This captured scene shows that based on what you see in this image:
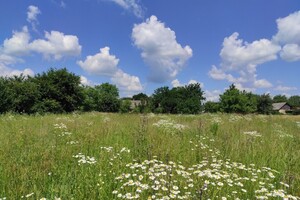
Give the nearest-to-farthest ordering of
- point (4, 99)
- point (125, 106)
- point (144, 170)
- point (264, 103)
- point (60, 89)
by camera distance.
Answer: point (144, 170), point (4, 99), point (60, 89), point (264, 103), point (125, 106)

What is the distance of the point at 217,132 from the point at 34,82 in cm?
3224

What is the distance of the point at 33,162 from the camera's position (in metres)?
4.59

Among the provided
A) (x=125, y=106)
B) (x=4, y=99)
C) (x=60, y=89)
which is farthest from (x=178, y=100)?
(x=4, y=99)

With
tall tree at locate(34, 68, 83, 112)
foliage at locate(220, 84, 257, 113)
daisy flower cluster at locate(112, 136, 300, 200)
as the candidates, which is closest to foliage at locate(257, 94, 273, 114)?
foliage at locate(220, 84, 257, 113)

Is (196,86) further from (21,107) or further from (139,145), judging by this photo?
(139,145)

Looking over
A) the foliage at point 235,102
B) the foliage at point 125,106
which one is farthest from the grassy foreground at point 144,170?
the foliage at point 125,106

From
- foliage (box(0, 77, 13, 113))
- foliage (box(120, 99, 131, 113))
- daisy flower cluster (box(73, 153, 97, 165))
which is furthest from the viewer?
foliage (box(120, 99, 131, 113))

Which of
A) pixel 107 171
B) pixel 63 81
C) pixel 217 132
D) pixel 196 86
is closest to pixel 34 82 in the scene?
pixel 63 81

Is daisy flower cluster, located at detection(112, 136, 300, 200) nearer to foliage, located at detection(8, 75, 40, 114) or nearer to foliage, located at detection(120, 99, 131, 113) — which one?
foliage, located at detection(8, 75, 40, 114)

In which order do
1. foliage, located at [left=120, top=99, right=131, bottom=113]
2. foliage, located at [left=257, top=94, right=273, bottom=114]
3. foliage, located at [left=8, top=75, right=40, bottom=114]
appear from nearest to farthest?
1. foliage, located at [left=8, top=75, right=40, bottom=114]
2. foliage, located at [left=257, top=94, right=273, bottom=114]
3. foliage, located at [left=120, top=99, right=131, bottom=113]

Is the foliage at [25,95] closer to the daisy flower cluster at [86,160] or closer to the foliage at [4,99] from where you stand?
the foliage at [4,99]

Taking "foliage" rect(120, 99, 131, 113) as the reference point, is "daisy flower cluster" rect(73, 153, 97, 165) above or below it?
below

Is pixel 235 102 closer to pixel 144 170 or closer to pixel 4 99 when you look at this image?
pixel 4 99

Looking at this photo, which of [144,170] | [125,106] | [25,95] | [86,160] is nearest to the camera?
[144,170]
